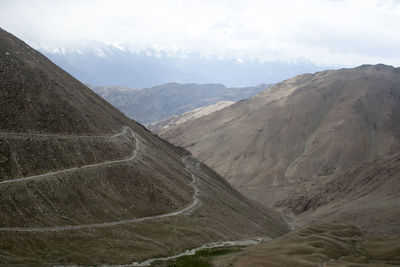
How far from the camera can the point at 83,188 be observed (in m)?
66.2

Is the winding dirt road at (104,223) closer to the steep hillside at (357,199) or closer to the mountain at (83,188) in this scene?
the mountain at (83,188)

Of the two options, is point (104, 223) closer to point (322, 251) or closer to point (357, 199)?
point (322, 251)

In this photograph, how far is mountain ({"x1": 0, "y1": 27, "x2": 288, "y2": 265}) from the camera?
5235cm

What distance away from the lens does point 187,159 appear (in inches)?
4887

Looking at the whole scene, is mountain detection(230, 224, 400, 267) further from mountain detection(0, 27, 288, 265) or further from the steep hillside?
the steep hillside

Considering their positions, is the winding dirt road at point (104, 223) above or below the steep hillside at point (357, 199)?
above

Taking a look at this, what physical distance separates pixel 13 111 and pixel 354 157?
161 metres

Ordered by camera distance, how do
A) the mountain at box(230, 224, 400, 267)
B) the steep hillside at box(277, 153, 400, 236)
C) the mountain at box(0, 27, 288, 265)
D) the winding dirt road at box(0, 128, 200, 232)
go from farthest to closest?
1. the steep hillside at box(277, 153, 400, 236)
2. the mountain at box(0, 27, 288, 265)
3. the winding dirt road at box(0, 128, 200, 232)
4. the mountain at box(230, 224, 400, 267)

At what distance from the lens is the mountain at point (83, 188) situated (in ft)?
172

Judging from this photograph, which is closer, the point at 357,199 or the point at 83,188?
the point at 83,188

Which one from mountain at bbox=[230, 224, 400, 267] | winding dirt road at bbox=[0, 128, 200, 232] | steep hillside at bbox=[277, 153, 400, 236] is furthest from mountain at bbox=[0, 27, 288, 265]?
steep hillside at bbox=[277, 153, 400, 236]

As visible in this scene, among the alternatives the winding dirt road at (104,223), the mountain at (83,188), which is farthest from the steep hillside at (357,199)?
the winding dirt road at (104,223)


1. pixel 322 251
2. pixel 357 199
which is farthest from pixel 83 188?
pixel 357 199

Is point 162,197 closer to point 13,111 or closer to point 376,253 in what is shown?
point 13,111
